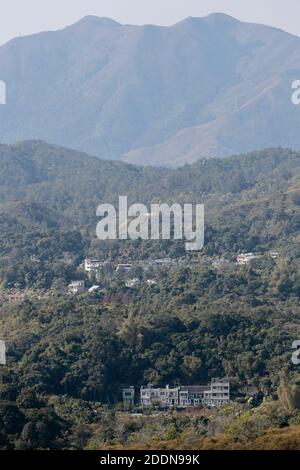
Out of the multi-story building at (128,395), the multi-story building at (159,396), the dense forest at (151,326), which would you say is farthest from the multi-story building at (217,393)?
the multi-story building at (128,395)

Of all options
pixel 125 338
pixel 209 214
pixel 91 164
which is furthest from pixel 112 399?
pixel 91 164

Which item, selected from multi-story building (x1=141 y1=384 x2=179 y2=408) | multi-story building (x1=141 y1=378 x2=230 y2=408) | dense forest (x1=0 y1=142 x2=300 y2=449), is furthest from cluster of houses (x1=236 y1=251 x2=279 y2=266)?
multi-story building (x1=141 y1=384 x2=179 y2=408)

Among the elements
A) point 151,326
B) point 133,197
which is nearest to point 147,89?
point 133,197

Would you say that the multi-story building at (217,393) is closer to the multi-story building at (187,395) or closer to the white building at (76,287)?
the multi-story building at (187,395)

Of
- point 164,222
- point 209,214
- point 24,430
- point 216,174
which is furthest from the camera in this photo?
point 216,174

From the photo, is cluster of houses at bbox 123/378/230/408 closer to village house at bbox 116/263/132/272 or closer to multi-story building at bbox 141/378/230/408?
multi-story building at bbox 141/378/230/408

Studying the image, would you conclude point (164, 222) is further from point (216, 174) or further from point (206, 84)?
point (206, 84)
